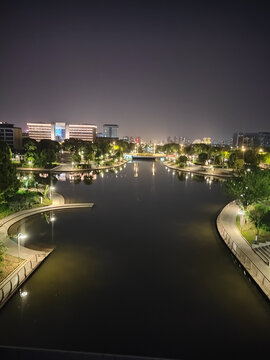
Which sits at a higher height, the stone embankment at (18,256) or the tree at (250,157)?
the tree at (250,157)

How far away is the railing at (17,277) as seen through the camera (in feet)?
45.9

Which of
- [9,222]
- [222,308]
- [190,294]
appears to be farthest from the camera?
[9,222]

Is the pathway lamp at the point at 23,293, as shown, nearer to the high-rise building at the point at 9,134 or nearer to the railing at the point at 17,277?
the railing at the point at 17,277

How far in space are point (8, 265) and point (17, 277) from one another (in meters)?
1.81

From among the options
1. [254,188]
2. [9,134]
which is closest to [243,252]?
[254,188]

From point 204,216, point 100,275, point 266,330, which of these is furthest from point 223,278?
point 204,216

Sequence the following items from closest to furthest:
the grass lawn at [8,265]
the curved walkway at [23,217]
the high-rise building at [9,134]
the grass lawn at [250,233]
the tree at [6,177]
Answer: the grass lawn at [8,265]
the curved walkway at [23,217]
the grass lawn at [250,233]
the tree at [6,177]
the high-rise building at [9,134]

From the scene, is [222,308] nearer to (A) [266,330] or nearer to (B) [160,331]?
(A) [266,330]

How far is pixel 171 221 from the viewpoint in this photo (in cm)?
2889

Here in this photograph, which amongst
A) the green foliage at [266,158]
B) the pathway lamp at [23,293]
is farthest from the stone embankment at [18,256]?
the green foliage at [266,158]

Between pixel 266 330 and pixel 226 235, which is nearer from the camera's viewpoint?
pixel 266 330

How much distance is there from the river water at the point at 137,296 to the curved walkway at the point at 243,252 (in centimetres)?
56

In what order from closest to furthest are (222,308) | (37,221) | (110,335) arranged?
(110,335), (222,308), (37,221)

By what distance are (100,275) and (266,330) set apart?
980 cm
